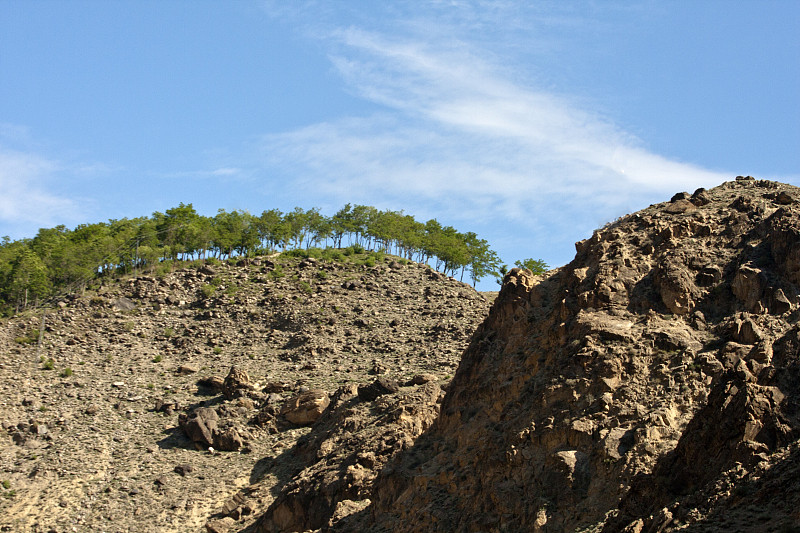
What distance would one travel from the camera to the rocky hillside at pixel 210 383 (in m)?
51.9

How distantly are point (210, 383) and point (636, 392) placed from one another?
4363cm

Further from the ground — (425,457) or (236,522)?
(425,457)

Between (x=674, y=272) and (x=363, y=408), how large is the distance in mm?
25024

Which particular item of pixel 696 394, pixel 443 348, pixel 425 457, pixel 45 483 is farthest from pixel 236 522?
pixel 696 394

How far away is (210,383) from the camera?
66500 mm

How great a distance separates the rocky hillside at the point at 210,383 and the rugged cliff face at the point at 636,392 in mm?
10860

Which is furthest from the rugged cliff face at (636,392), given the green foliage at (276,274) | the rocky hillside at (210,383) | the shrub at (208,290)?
the green foliage at (276,274)

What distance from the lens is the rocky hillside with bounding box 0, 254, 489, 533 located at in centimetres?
5191

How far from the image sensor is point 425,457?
35.5 meters

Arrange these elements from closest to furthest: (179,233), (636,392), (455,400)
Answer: (636,392) → (455,400) → (179,233)

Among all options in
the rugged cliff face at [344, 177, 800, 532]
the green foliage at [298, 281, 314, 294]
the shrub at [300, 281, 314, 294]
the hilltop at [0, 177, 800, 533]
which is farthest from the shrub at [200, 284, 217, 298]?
the rugged cliff face at [344, 177, 800, 532]

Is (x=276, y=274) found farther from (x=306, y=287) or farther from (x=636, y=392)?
(x=636, y=392)

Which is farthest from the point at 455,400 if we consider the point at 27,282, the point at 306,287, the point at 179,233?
the point at 179,233

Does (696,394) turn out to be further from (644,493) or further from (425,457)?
(425,457)
